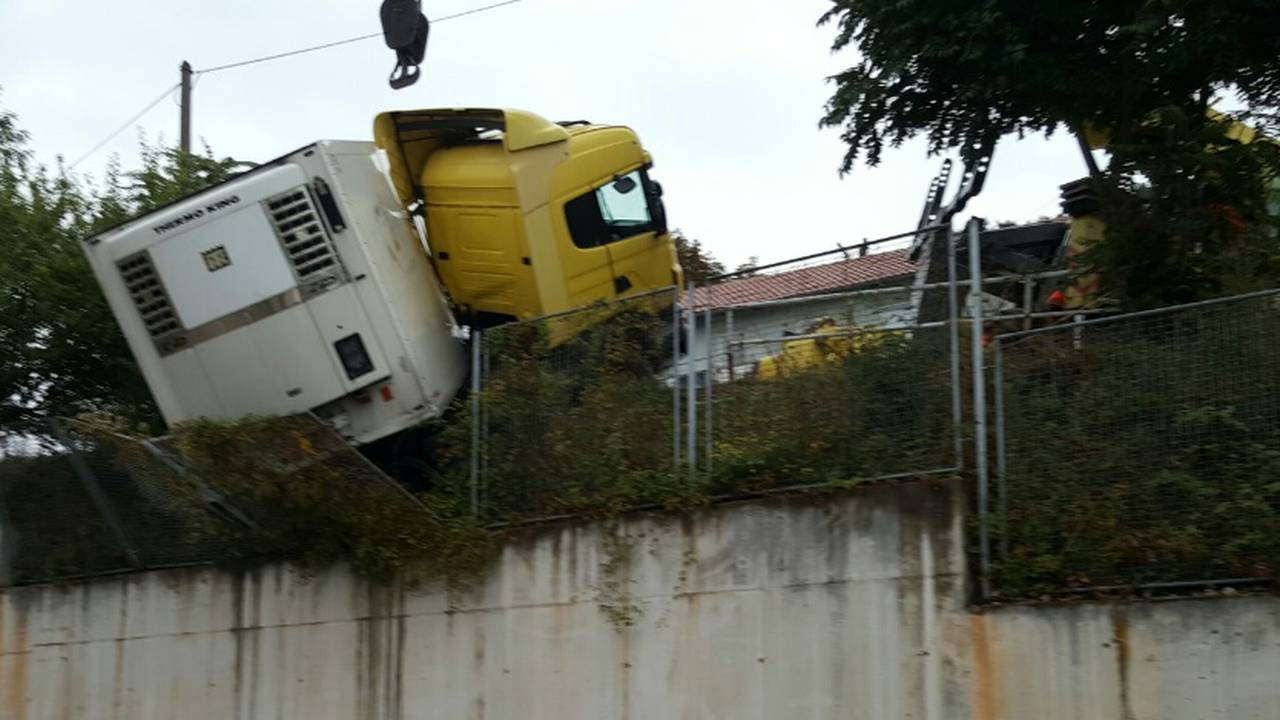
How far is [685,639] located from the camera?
11.5 meters

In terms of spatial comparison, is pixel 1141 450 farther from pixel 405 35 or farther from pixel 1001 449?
pixel 405 35

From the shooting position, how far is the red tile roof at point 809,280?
508 inches

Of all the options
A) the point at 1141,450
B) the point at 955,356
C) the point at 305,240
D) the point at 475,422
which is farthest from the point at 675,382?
the point at 1141,450

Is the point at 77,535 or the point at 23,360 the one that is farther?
the point at 23,360

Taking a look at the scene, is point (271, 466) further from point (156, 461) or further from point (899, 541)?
point (899, 541)

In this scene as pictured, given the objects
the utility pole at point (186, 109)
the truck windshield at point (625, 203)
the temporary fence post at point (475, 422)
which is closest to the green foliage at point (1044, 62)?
the truck windshield at point (625, 203)

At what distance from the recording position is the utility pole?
86.7 feet

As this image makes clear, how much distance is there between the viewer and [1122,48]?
13.3 m

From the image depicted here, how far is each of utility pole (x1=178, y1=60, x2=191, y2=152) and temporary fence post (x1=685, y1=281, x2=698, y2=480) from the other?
16.2m

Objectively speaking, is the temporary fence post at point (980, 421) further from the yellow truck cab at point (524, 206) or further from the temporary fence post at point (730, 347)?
the yellow truck cab at point (524, 206)

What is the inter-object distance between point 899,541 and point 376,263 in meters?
5.30

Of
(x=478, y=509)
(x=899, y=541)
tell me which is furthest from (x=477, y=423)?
(x=899, y=541)

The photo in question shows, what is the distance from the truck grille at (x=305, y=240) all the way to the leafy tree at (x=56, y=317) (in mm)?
3853

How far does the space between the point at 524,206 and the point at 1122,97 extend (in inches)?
206
